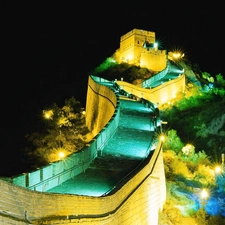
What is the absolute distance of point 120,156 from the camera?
18.4 meters

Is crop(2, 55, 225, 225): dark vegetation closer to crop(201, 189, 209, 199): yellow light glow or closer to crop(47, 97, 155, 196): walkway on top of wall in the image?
crop(201, 189, 209, 199): yellow light glow

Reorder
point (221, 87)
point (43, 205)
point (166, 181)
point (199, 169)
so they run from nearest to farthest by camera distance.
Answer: point (43, 205) → point (166, 181) → point (199, 169) → point (221, 87)

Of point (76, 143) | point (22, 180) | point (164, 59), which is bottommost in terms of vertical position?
point (22, 180)

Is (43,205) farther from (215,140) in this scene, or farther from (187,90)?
(187,90)

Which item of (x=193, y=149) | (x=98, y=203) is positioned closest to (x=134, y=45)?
(x=193, y=149)

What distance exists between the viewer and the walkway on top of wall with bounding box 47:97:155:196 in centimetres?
1423

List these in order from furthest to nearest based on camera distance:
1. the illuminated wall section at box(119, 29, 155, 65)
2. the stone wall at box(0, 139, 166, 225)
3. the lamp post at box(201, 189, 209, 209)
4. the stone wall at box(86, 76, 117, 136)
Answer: the illuminated wall section at box(119, 29, 155, 65) < the stone wall at box(86, 76, 117, 136) < the lamp post at box(201, 189, 209, 209) < the stone wall at box(0, 139, 166, 225)

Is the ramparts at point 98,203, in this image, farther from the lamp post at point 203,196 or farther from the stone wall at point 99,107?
the stone wall at point 99,107

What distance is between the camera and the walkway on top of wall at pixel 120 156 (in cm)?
1423

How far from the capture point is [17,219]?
24.4 feet

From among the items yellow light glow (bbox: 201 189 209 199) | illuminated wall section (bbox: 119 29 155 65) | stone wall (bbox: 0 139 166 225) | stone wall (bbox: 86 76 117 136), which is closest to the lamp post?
yellow light glow (bbox: 201 189 209 199)

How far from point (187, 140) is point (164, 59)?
17.4 meters

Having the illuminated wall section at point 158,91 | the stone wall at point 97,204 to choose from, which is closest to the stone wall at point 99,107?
the illuminated wall section at point 158,91

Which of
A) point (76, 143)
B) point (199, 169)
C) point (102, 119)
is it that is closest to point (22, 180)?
point (199, 169)
